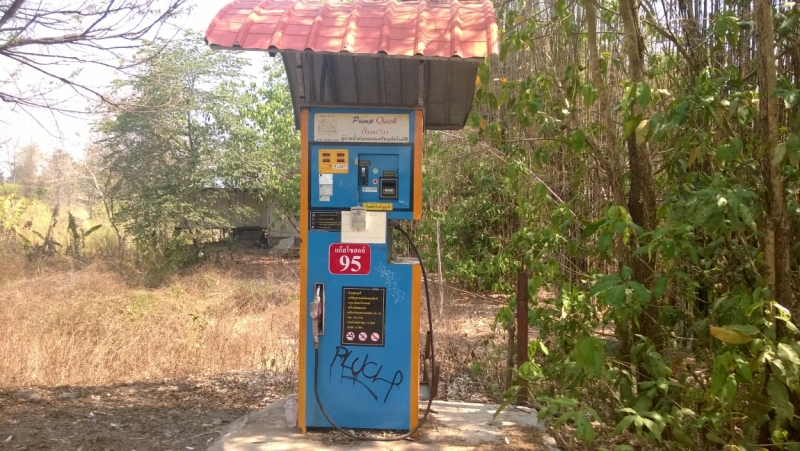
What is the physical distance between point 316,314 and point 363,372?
54 centimetres

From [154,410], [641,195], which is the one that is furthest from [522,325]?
[154,410]

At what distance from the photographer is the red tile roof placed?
3430 millimetres

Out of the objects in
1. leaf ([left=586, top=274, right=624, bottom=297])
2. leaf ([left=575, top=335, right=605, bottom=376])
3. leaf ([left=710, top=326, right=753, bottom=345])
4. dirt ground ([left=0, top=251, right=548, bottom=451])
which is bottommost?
dirt ground ([left=0, top=251, right=548, bottom=451])

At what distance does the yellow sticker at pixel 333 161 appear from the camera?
13.1ft

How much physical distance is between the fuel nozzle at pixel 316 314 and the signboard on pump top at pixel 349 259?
0.17 m

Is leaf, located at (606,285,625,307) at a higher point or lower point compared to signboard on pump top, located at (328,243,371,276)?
lower

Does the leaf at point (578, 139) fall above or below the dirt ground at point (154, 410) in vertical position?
above

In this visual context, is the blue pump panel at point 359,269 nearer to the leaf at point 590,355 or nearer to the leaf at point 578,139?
the leaf at point 578,139

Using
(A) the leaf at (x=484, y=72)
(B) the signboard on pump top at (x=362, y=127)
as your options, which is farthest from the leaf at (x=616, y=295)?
(A) the leaf at (x=484, y=72)

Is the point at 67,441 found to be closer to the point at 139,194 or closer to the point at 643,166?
the point at 643,166

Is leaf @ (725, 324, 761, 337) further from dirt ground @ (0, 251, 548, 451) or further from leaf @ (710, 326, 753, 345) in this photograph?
dirt ground @ (0, 251, 548, 451)

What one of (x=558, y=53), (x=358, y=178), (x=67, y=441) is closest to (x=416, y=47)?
(x=358, y=178)

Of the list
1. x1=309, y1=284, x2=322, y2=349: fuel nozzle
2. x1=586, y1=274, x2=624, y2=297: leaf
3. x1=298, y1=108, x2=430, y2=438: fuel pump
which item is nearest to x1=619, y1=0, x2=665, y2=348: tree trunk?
x1=586, y1=274, x2=624, y2=297: leaf

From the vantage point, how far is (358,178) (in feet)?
13.1
